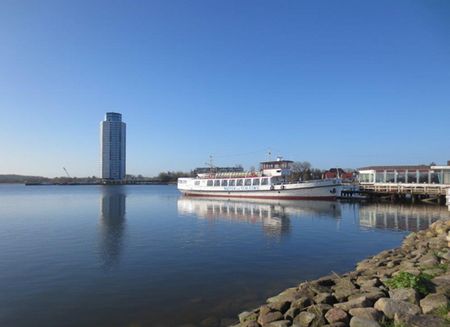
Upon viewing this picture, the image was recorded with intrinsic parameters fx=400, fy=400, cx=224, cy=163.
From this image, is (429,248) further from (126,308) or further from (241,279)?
(126,308)

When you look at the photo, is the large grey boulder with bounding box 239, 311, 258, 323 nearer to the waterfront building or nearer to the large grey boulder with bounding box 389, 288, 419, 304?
the large grey boulder with bounding box 389, 288, 419, 304

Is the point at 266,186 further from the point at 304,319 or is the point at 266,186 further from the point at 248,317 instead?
the point at 304,319

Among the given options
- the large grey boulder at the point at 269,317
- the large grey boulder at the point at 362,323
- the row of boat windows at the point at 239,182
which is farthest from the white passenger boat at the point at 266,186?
the large grey boulder at the point at 362,323

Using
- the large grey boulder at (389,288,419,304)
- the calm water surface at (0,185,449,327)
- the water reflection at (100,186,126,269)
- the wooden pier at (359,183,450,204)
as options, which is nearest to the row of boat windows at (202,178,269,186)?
the wooden pier at (359,183,450,204)

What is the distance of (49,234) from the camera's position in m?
26.7

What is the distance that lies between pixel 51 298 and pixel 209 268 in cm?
634

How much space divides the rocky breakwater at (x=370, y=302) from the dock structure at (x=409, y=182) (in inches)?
1733

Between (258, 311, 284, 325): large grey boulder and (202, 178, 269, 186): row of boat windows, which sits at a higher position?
(202, 178, 269, 186): row of boat windows

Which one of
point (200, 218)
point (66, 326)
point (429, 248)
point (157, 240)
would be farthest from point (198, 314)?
point (200, 218)

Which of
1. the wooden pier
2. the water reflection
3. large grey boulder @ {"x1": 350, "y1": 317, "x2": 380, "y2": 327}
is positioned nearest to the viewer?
large grey boulder @ {"x1": 350, "y1": 317, "x2": 380, "y2": 327}

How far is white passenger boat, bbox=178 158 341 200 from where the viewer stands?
5947cm

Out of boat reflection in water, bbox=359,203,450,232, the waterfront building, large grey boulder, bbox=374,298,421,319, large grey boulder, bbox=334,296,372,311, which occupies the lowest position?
boat reflection in water, bbox=359,203,450,232

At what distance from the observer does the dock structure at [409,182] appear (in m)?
53.4

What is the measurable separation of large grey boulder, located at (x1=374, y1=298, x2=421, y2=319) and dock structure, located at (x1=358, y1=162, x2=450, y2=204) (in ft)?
155
